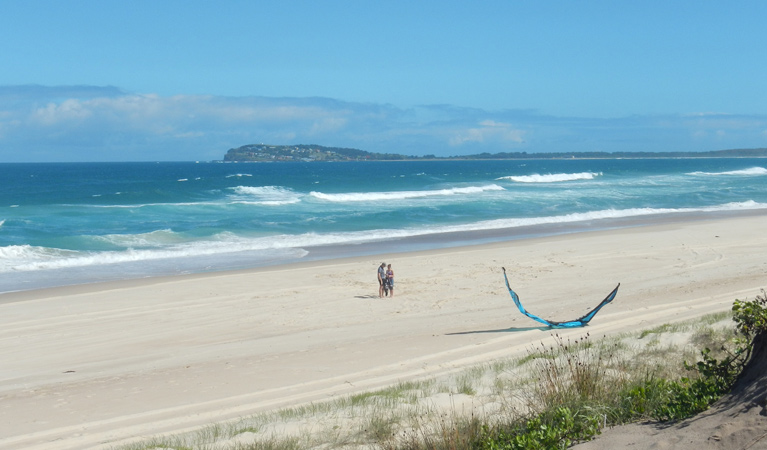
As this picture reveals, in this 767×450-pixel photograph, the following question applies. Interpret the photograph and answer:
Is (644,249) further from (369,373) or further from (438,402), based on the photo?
(438,402)

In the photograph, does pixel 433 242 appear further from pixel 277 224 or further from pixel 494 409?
pixel 494 409

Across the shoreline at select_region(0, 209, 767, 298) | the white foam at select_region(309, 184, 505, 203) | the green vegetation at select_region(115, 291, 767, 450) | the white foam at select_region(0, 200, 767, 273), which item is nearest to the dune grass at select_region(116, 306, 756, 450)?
the green vegetation at select_region(115, 291, 767, 450)

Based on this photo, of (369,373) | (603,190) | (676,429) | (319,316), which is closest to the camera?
(676,429)

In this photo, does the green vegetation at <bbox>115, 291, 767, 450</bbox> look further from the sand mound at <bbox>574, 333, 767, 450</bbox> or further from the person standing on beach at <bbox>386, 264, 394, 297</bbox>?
the person standing on beach at <bbox>386, 264, 394, 297</bbox>

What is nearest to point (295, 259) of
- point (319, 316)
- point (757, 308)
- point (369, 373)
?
point (319, 316)

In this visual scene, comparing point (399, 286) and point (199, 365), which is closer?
point (199, 365)

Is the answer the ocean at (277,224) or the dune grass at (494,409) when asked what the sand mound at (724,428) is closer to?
the dune grass at (494,409)

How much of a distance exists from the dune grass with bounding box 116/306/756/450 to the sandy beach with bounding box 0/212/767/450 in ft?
3.68

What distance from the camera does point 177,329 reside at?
1255 centimetres

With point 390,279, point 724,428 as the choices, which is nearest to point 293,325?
point 390,279

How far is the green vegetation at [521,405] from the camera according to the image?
450 centimetres

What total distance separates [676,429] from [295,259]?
1771cm

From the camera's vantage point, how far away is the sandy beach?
795cm

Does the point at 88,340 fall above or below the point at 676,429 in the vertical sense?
below
